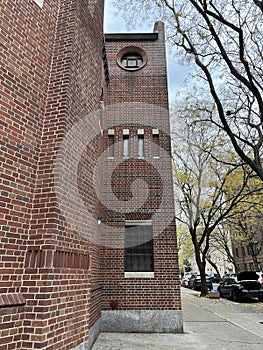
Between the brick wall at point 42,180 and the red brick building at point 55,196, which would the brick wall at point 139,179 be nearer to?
the red brick building at point 55,196

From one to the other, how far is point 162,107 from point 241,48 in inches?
136

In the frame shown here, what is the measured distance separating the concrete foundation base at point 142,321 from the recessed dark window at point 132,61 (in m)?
9.72

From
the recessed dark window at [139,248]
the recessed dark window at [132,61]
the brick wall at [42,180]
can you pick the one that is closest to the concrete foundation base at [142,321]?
the recessed dark window at [139,248]

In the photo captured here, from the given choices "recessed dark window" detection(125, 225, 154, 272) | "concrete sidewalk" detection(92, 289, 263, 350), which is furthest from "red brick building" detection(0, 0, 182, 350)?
"concrete sidewalk" detection(92, 289, 263, 350)

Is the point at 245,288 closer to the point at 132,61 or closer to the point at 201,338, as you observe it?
the point at 201,338

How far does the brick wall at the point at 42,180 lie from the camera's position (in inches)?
125

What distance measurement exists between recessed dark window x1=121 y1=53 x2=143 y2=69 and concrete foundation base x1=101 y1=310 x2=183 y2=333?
31.9 feet

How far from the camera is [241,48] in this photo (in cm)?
824

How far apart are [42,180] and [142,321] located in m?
6.32

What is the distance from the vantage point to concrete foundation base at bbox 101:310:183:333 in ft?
25.8

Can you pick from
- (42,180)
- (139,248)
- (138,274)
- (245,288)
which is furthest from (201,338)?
(245,288)

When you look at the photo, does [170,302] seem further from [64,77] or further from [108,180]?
[64,77]

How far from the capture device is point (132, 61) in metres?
11.6

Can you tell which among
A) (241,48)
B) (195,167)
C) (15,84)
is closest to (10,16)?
(15,84)
